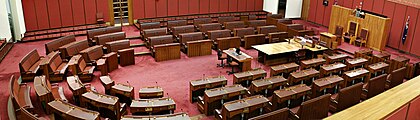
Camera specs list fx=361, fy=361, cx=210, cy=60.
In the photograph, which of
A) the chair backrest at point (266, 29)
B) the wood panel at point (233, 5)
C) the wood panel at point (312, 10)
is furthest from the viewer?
the wood panel at point (233, 5)

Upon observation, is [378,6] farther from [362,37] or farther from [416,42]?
[416,42]

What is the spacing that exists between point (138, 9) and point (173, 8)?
6.32ft

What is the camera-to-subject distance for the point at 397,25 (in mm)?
15727

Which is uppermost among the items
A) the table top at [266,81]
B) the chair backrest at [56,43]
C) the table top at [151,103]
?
the chair backrest at [56,43]

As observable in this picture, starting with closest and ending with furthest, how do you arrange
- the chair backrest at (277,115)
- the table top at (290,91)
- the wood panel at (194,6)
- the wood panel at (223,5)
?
the chair backrest at (277,115) < the table top at (290,91) < the wood panel at (194,6) < the wood panel at (223,5)

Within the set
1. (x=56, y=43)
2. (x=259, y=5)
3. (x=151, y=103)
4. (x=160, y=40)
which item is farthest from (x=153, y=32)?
(x=259, y=5)

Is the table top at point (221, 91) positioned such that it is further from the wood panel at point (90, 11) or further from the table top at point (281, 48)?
the wood panel at point (90, 11)

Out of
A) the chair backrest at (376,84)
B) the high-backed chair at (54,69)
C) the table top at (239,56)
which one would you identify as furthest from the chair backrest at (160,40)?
the chair backrest at (376,84)

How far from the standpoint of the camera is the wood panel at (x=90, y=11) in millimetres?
17203

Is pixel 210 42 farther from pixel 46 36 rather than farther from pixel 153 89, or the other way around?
pixel 46 36

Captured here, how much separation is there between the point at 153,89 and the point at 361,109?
6.81 meters

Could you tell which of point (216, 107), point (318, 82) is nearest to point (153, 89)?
point (216, 107)

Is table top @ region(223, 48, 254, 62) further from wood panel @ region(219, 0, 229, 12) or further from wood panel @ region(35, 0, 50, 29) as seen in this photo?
wood panel @ region(35, 0, 50, 29)

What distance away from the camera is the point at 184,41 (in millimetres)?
14734
